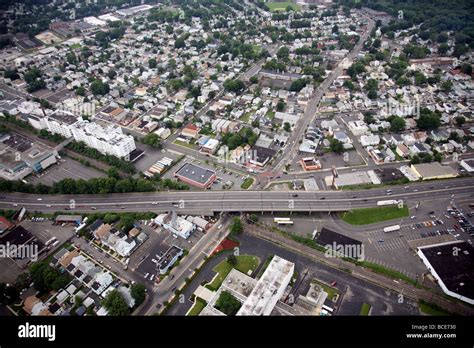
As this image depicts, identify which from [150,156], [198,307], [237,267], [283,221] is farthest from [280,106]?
[198,307]

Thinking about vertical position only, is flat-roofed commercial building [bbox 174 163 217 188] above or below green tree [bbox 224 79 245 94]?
below

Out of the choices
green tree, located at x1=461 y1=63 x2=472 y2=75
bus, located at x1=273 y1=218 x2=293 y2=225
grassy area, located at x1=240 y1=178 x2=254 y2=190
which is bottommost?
bus, located at x1=273 y1=218 x2=293 y2=225

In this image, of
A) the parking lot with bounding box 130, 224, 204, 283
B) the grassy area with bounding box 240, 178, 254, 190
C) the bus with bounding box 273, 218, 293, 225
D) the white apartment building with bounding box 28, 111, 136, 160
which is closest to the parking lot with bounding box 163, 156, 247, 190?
the grassy area with bounding box 240, 178, 254, 190

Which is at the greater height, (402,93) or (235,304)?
(402,93)

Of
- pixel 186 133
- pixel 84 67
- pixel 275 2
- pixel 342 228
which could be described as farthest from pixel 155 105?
pixel 275 2

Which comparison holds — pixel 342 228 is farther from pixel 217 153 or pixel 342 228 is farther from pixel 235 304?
pixel 217 153

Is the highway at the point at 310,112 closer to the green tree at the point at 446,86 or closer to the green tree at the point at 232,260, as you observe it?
the green tree at the point at 232,260

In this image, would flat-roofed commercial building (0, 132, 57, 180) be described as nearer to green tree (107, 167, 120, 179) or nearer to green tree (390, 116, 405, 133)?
green tree (107, 167, 120, 179)
